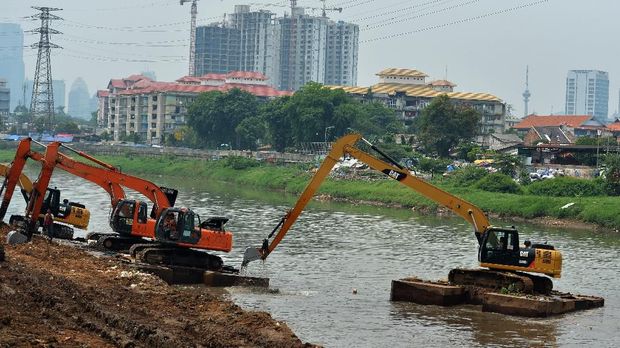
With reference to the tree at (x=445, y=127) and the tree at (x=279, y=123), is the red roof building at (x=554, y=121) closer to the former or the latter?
the tree at (x=279, y=123)

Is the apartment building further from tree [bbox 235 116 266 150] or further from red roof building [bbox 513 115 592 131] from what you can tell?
tree [bbox 235 116 266 150]

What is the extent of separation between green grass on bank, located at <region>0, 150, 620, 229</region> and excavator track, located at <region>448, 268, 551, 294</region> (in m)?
32.9

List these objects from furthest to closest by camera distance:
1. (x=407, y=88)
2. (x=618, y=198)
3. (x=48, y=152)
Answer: (x=407, y=88), (x=618, y=198), (x=48, y=152)

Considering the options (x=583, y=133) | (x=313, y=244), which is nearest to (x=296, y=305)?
(x=313, y=244)

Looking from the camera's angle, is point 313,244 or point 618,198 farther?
point 618,198

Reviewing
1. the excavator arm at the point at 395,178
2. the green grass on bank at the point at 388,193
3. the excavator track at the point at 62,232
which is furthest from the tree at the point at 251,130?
the excavator arm at the point at 395,178

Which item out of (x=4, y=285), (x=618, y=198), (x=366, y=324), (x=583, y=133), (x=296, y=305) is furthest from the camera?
(x=583, y=133)

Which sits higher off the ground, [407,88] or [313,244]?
[407,88]

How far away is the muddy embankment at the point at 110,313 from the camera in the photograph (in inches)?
859

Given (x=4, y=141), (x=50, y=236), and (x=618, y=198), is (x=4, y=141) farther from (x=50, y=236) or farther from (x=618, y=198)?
(x=50, y=236)

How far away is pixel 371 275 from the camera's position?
4297 cm

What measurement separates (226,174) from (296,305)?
3256 inches

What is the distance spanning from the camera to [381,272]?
44.0 metres

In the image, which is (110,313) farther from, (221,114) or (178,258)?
(221,114)
